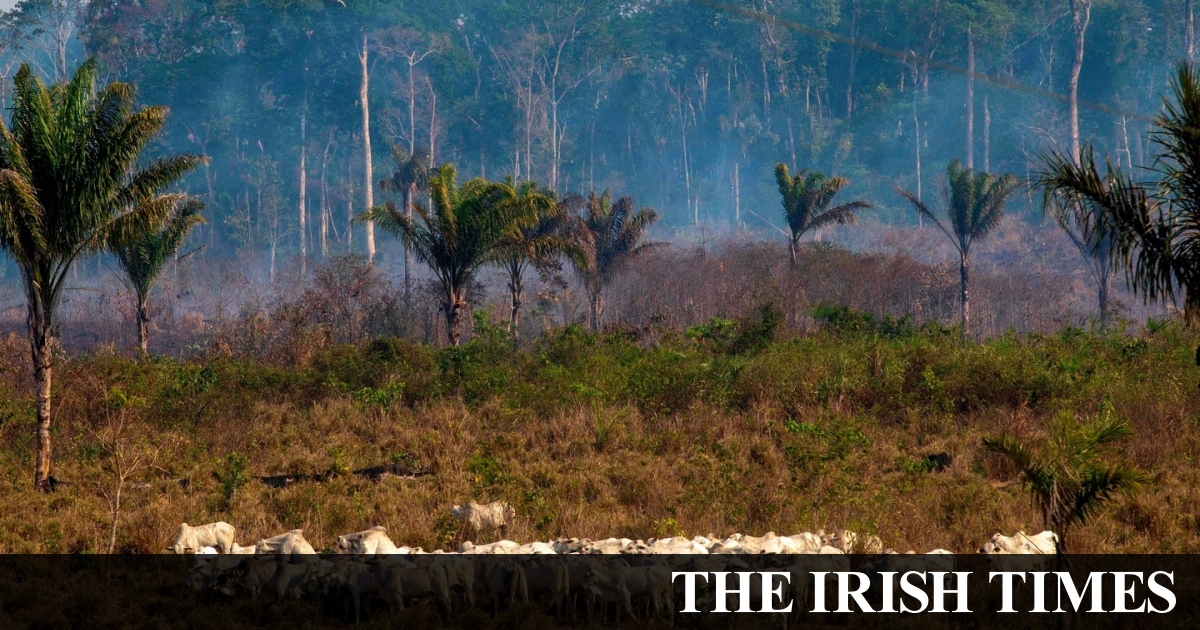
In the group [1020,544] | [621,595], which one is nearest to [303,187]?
[621,595]

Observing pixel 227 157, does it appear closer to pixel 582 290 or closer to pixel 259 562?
pixel 582 290

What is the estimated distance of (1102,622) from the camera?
7.83 m

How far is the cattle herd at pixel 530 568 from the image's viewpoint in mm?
8336

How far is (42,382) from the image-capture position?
13.2m

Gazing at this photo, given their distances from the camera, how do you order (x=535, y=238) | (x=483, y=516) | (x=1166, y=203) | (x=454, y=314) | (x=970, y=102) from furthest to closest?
(x=970, y=102)
(x=535, y=238)
(x=454, y=314)
(x=483, y=516)
(x=1166, y=203)

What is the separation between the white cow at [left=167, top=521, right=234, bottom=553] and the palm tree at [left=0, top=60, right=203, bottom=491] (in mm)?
4085

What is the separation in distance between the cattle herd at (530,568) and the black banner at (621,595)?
1cm

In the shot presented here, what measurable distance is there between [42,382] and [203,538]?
4804 millimetres

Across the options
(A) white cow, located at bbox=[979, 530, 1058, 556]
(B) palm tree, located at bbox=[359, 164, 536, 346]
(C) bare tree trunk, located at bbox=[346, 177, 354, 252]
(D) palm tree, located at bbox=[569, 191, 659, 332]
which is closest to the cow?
(A) white cow, located at bbox=[979, 530, 1058, 556]

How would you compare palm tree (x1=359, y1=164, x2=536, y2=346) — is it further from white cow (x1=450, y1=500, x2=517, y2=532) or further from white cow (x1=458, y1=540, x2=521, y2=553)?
white cow (x1=458, y1=540, x2=521, y2=553)

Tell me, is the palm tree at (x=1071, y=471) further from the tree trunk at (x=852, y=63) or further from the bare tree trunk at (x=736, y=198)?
the tree trunk at (x=852, y=63)

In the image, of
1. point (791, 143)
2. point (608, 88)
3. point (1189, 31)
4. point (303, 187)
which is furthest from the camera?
point (608, 88)

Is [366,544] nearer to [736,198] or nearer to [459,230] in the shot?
[459,230]

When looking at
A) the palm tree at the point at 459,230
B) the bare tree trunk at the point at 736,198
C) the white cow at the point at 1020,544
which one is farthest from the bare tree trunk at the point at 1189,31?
the white cow at the point at 1020,544
